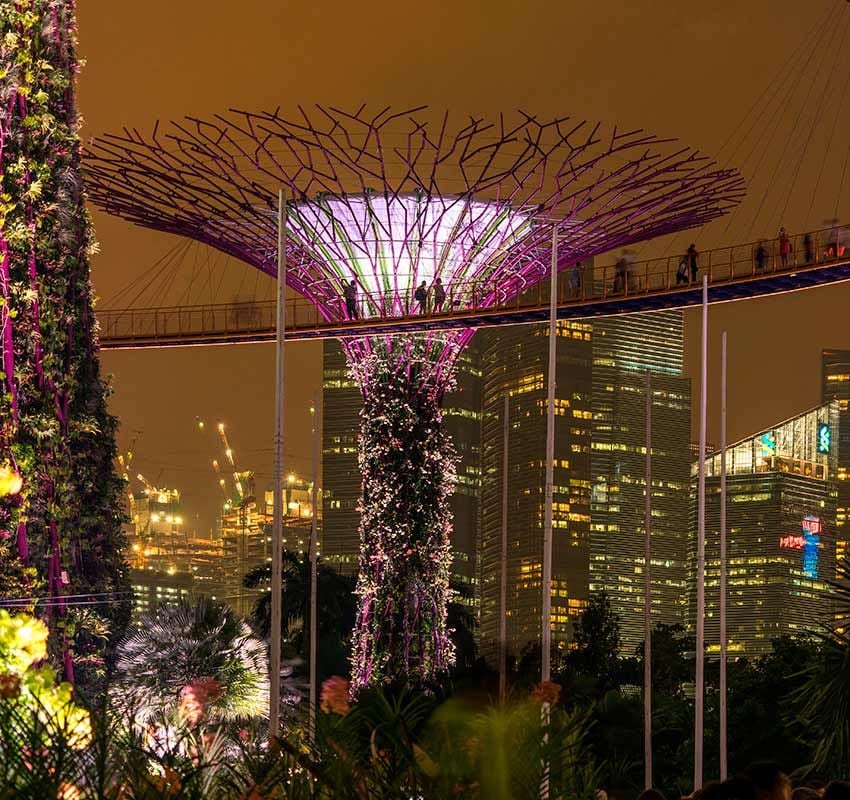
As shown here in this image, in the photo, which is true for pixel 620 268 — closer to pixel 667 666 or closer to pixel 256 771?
pixel 667 666

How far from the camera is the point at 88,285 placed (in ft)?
60.4

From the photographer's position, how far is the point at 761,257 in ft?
109

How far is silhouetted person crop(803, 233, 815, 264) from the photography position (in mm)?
32281

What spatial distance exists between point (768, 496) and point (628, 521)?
15.3 metres

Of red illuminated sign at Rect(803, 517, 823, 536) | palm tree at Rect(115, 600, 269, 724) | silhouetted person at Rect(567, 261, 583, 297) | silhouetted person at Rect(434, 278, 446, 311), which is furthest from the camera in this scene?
red illuminated sign at Rect(803, 517, 823, 536)

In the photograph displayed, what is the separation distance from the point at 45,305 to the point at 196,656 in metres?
14.1

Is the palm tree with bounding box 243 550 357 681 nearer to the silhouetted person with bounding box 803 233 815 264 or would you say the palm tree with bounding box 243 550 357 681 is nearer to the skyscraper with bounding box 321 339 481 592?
the silhouetted person with bounding box 803 233 815 264

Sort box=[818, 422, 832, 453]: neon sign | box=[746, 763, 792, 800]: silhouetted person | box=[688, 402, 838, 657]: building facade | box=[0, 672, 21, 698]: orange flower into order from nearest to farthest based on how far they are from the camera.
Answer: box=[746, 763, 792, 800]: silhouetted person, box=[0, 672, 21, 698]: orange flower, box=[688, 402, 838, 657]: building facade, box=[818, 422, 832, 453]: neon sign

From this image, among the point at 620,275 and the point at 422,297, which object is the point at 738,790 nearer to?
the point at 422,297

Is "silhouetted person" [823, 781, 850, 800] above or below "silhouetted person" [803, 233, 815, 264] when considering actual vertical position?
below

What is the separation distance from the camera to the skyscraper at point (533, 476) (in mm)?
120688

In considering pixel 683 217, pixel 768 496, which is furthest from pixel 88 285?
pixel 768 496

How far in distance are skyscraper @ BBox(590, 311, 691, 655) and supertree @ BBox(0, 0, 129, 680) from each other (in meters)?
121

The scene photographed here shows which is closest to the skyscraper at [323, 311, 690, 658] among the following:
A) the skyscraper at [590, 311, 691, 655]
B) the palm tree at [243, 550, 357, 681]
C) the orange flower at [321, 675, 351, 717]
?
the skyscraper at [590, 311, 691, 655]
